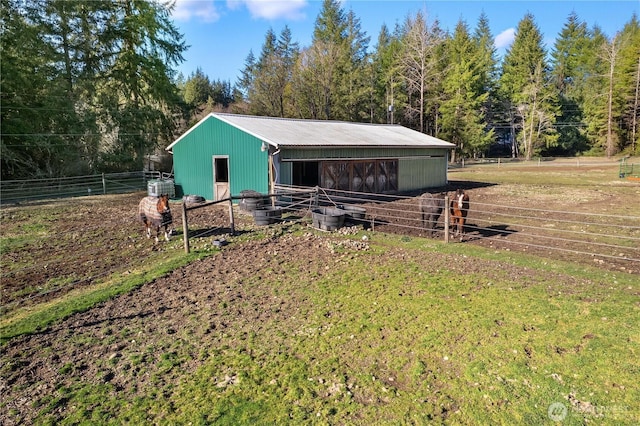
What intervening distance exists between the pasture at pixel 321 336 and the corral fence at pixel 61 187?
13.2 metres

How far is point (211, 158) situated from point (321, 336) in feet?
45.1

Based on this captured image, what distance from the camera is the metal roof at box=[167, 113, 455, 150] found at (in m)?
15.9

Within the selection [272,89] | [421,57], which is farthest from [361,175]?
[272,89]

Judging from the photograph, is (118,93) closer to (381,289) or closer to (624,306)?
(381,289)

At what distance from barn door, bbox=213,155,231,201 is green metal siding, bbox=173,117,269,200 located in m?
0.22

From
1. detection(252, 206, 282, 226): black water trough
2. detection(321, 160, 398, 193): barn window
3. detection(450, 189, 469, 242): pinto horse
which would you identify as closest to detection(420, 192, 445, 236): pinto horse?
detection(450, 189, 469, 242): pinto horse

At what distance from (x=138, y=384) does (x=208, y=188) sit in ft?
46.6

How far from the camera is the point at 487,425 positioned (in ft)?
11.7

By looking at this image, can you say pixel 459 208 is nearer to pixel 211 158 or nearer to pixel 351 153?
pixel 351 153

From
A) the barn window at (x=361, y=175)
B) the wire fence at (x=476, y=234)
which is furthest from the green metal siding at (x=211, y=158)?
the barn window at (x=361, y=175)

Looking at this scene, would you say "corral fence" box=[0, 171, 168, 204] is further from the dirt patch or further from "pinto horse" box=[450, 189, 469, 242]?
"pinto horse" box=[450, 189, 469, 242]

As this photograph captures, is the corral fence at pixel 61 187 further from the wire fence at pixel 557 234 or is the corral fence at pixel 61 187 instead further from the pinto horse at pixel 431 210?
the pinto horse at pixel 431 210

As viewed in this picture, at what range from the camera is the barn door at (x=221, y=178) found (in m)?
17.1

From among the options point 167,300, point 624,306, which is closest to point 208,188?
point 167,300
